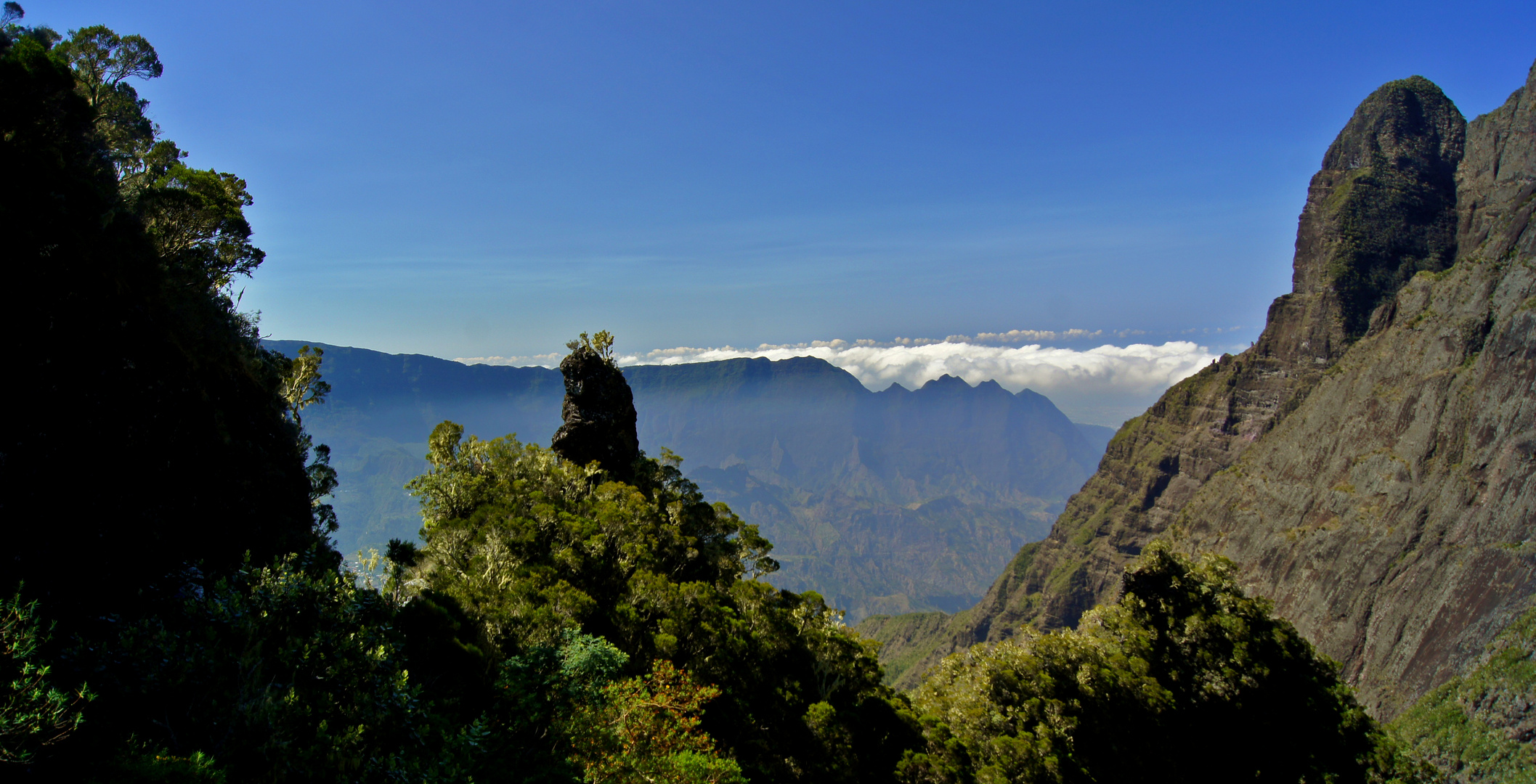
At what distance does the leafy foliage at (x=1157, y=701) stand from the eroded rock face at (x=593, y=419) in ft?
110

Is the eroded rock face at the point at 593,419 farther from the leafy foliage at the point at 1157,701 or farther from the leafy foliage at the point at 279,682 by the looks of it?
the leafy foliage at the point at 279,682

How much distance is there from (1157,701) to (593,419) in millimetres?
48759

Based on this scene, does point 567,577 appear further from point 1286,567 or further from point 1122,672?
point 1286,567

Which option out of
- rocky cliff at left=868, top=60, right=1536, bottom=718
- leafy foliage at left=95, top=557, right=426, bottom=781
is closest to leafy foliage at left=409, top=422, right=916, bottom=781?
leafy foliage at left=95, top=557, right=426, bottom=781

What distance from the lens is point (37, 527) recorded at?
18312mm

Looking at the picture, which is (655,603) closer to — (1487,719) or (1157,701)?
(1157,701)

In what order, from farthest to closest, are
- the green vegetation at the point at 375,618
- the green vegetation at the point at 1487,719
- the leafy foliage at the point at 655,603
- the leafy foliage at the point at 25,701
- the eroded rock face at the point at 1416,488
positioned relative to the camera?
the eroded rock face at the point at 1416,488 < the green vegetation at the point at 1487,719 < the leafy foliage at the point at 655,603 < the green vegetation at the point at 375,618 < the leafy foliage at the point at 25,701

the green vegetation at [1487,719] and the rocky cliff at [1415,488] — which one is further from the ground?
the rocky cliff at [1415,488]

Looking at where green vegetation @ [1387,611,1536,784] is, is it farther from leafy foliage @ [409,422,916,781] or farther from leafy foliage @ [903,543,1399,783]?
leafy foliage @ [409,422,916,781]

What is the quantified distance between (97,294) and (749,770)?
3280 cm

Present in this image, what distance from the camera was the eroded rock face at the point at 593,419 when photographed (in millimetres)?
55969


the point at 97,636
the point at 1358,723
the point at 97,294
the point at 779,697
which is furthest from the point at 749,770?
the point at 1358,723

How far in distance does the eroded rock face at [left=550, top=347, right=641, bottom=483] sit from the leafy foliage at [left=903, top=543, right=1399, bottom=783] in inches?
1324

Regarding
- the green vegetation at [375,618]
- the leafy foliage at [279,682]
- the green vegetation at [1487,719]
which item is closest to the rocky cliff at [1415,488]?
the green vegetation at [1487,719]
